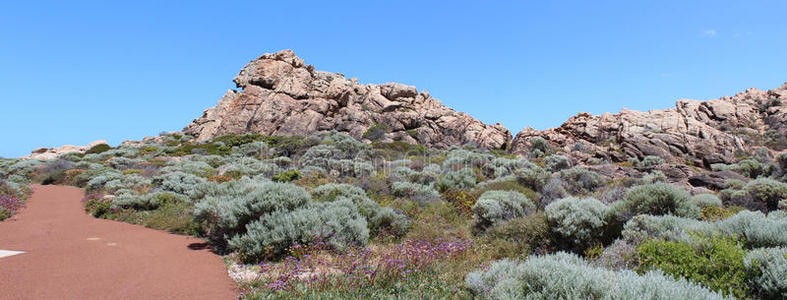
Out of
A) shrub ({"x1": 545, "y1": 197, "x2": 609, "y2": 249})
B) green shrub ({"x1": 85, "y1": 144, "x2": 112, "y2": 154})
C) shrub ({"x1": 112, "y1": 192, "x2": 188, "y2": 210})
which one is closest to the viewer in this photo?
shrub ({"x1": 545, "y1": 197, "x2": 609, "y2": 249})

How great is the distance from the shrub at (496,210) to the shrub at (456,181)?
4468mm

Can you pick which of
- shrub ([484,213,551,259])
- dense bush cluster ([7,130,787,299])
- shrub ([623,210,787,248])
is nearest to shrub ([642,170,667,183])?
dense bush cluster ([7,130,787,299])

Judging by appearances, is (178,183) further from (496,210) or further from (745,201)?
(745,201)

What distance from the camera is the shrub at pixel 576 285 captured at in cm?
290

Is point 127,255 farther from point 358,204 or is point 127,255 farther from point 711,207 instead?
point 711,207

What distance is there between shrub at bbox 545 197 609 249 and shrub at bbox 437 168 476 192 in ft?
23.7

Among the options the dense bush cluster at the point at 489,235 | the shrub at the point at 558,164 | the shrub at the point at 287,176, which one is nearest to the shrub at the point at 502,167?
the shrub at the point at 558,164

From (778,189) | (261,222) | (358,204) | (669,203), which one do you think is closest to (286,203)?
(261,222)

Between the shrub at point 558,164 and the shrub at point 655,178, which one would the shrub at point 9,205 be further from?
the shrub at point 558,164

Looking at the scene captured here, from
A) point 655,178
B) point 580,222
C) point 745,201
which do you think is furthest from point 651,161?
point 580,222

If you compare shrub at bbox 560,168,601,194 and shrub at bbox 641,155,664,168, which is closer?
shrub at bbox 560,168,601,194

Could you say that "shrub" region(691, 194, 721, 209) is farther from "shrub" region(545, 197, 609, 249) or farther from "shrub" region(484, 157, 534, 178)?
"shrub" region(484, 157, 534, 178)

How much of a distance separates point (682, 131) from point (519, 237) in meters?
33.6

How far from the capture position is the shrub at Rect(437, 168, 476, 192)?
14.5 m
